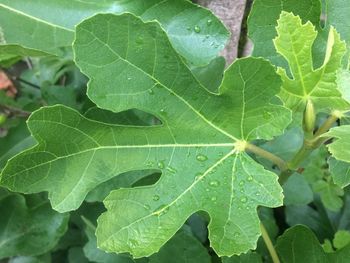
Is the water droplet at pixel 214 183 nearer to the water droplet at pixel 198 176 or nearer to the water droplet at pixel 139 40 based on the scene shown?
the water droplet at pixel 198 176

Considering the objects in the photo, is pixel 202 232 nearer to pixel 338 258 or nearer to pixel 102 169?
pixel 338 258

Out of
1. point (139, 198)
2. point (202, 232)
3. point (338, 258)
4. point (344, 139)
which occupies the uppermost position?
point (344, 139)

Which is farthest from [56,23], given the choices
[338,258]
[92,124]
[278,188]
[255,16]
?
[338,258]

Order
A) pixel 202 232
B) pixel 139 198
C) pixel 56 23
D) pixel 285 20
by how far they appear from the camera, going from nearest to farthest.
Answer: pixel 285 20 < pixel 139 198 < pixel 56 23 < pixel 202 232

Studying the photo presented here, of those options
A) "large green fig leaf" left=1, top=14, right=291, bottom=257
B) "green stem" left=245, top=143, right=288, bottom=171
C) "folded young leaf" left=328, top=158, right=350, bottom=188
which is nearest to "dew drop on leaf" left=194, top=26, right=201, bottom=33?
"large green fig leaf" left=1, top=14, right=291, bottom=257

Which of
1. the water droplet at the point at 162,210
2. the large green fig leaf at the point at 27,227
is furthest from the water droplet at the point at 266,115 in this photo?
the large green fig leaf at the point at 27,227

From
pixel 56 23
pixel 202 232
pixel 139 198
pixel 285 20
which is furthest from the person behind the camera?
pixel 202 232

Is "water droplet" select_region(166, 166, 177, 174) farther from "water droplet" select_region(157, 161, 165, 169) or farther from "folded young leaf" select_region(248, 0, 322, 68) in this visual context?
"folded young leaf" select_region(248, 0, 322, 68)
